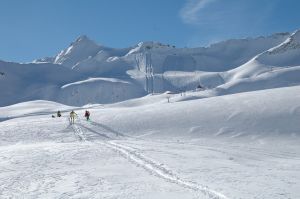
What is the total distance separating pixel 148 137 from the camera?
149 ft

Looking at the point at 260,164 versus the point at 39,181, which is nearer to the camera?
the point at 39,181

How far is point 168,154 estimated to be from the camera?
95.7ft

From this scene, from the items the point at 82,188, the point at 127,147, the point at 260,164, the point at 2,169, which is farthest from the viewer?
the point at 127,147

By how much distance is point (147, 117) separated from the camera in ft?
175

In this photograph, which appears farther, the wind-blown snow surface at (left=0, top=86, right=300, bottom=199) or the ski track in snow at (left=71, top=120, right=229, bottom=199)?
the wind-blown snow surface at (left=0, top=86, right=300, bottom=199)

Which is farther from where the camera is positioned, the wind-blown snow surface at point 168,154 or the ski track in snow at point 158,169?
the wind-blown snow surface at point 168,154

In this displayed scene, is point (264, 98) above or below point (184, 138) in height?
above

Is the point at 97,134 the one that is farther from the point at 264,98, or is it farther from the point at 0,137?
the point at 264,98

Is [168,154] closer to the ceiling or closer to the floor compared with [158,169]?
closer to the ceiling

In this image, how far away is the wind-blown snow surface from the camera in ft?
62.4

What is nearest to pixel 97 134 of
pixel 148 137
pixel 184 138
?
pixel 148 137

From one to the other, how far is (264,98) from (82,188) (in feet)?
137

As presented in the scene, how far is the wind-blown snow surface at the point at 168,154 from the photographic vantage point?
19.0 m

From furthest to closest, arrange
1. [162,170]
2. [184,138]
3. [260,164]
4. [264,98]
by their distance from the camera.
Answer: [264,98] < [184,138] < [260,164] < [162,170]
